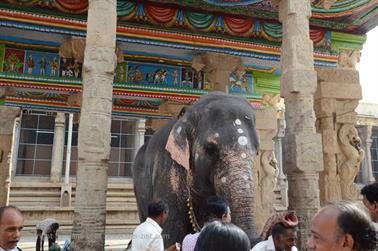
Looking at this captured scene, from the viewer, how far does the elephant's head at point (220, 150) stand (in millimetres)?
4191

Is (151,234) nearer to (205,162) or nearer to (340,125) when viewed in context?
(205,162)

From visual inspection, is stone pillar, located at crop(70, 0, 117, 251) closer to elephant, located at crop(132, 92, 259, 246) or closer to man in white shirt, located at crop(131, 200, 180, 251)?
elephant, located at crop(132, 92, 259, 246)

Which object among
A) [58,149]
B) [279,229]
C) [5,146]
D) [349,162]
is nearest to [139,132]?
[58,149]

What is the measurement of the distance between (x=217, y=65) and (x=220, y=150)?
16.1 ft

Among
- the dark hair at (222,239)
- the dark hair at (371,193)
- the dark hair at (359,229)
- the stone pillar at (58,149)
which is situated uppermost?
the stone pillar at (58,149)

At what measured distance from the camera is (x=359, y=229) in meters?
1.47

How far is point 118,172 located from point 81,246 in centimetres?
1369

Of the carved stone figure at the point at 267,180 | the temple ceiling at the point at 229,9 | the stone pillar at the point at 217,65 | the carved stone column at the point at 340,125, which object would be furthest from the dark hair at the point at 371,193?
the carved stone figure at the point at 267,180

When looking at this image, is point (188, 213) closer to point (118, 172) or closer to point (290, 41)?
point (290, 41)

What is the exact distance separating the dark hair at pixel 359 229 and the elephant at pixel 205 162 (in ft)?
8.72

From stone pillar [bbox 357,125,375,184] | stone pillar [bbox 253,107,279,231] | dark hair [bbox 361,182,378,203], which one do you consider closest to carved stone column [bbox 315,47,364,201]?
stone pillar [bbox 253,107,279,231]

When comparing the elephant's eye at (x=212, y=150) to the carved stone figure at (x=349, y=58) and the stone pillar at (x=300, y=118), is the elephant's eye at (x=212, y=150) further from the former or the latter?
the carved stone figure at (x=349, y=58)

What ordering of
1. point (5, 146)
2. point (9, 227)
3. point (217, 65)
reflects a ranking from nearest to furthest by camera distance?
point (9, 227)
point (5, 146)
point (217, 65)

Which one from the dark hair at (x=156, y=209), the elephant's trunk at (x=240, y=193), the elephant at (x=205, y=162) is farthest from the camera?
the elephant at (x=205, y=162)
